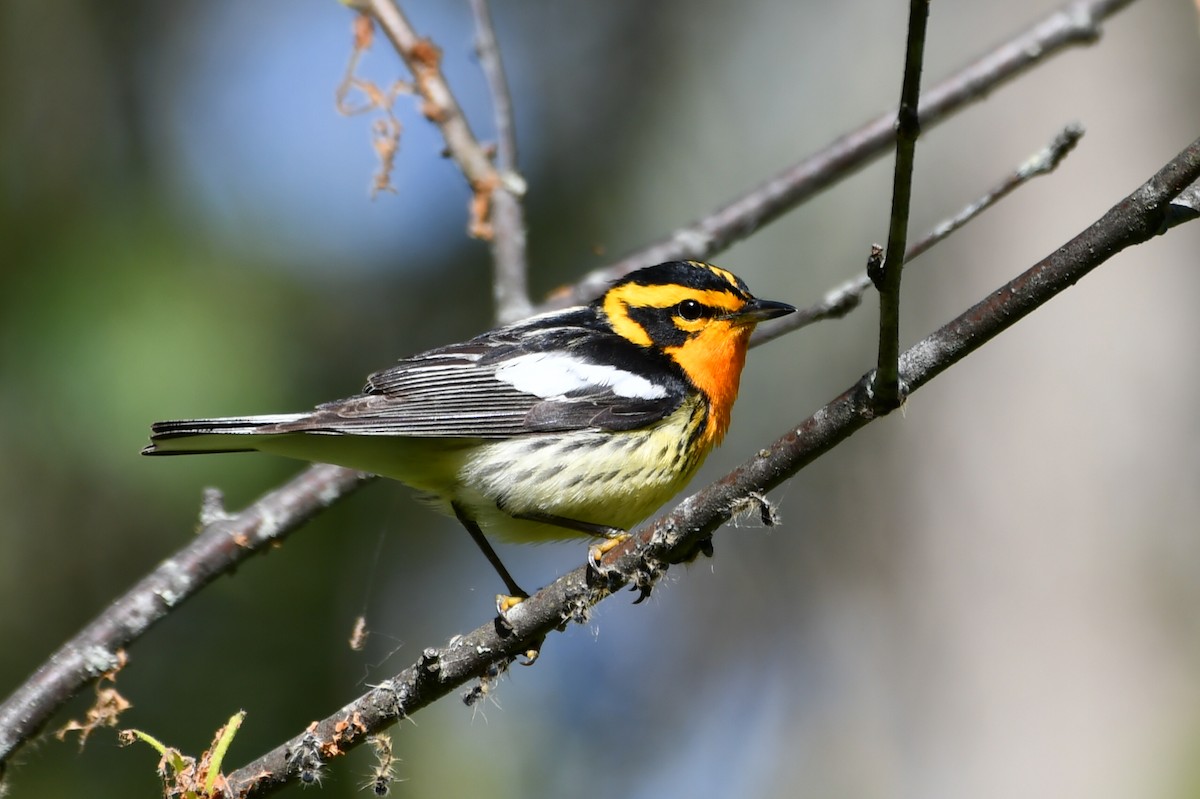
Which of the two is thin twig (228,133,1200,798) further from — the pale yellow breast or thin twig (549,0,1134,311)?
thin twig (549,0,1134,311)

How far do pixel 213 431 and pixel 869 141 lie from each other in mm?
2817

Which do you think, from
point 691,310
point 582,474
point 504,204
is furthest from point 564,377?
point 504,204

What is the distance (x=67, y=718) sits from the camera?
5.42 m

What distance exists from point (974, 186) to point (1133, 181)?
801 millimetres

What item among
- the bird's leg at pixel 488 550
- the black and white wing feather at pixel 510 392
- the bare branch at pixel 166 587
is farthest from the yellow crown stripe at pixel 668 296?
the bare branch at pixel 166 587

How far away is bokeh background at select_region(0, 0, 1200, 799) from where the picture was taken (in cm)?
511

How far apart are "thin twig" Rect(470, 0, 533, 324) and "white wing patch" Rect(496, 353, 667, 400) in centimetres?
53

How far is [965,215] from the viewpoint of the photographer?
9.99 feet

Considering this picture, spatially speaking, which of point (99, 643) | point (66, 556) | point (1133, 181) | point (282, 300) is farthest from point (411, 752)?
point (1133, 181)

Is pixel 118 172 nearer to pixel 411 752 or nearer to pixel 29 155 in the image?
pixel 29 155

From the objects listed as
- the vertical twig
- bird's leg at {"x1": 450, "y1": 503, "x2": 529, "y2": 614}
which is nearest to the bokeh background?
bird's leg at {"x1": 450, "y1": 503, "x2": 529, "y2": 614}

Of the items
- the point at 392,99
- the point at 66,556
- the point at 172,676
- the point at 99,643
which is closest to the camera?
the point at 99,643

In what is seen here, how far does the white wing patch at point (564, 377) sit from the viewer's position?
3764 mm

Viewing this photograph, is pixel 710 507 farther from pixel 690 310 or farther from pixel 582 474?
pixel 690 310
